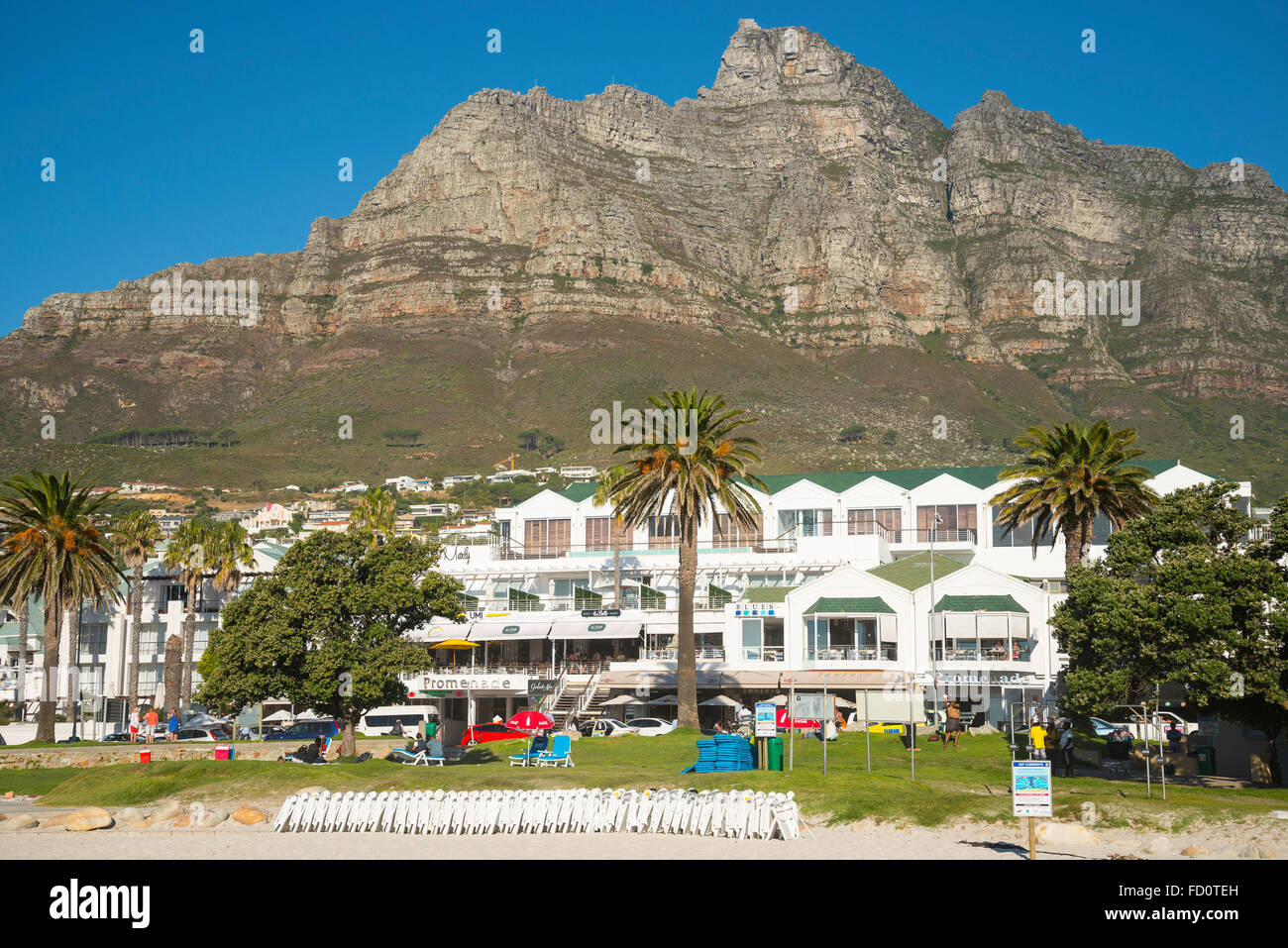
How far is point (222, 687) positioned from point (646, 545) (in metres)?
35.8

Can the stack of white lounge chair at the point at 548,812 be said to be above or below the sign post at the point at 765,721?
below

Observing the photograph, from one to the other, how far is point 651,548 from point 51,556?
3466 centimetres

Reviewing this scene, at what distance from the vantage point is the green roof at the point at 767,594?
6294 cm

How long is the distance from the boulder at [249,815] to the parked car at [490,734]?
16040 millimetres

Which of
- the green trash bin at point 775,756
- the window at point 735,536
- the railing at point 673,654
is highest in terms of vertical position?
the window at point 735,536

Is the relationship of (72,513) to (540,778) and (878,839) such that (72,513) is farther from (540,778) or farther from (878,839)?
(878,839)

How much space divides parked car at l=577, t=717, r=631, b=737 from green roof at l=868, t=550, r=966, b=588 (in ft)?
52.3

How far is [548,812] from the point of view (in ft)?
98.2

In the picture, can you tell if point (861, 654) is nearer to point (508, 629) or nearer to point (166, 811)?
point (508, 629)

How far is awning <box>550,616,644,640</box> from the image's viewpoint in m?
63.3

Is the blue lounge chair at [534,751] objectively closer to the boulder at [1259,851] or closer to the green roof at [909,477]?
the boulder at [1259,851]

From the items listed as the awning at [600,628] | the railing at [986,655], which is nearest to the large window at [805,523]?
the awning at [600,628]

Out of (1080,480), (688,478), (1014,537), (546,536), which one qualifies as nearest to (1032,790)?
(688,478)

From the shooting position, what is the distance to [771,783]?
32406mm
